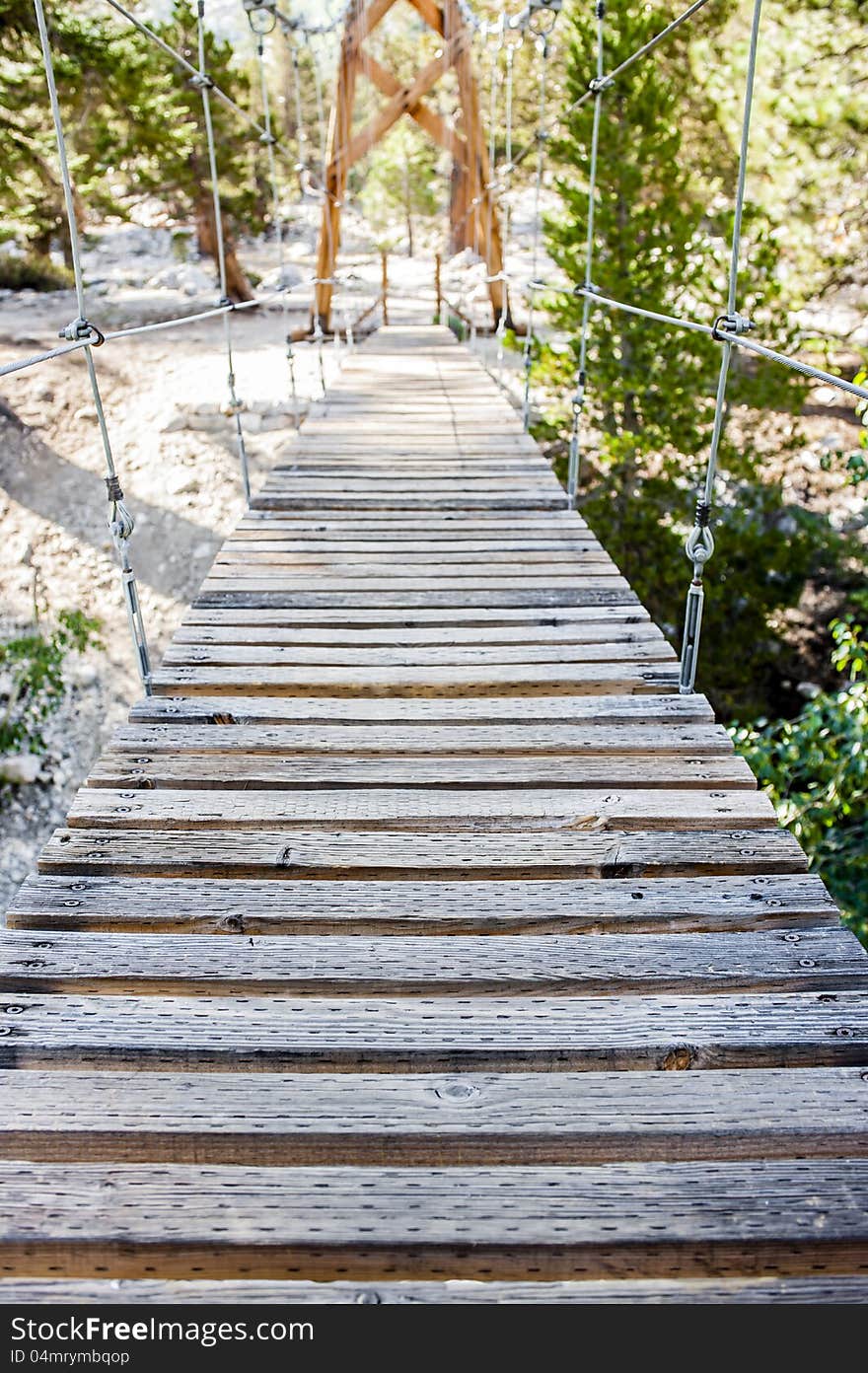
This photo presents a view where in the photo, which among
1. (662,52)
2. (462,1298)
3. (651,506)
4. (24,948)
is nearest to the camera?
(462,1298)

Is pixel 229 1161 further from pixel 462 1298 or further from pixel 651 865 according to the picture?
pixel 651 865

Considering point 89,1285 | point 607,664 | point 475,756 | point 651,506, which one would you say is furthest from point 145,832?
point 651,506

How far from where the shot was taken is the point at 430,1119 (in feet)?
3.02

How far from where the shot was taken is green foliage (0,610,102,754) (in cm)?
494

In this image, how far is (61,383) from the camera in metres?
8.43

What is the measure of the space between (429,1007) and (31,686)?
468 centimetres

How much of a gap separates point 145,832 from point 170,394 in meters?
7.74

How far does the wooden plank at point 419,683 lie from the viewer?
70.9 inches

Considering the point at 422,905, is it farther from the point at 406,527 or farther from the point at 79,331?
the point at 406,527

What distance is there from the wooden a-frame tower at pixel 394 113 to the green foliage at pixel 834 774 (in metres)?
3.76

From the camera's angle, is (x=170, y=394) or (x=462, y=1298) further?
(x=170, y=394)

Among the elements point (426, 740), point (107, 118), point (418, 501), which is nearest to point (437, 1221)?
point (426, 740)

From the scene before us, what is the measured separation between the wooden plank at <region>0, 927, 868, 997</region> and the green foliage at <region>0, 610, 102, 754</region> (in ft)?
13.3

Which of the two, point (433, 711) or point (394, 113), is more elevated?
point (394, 113)
